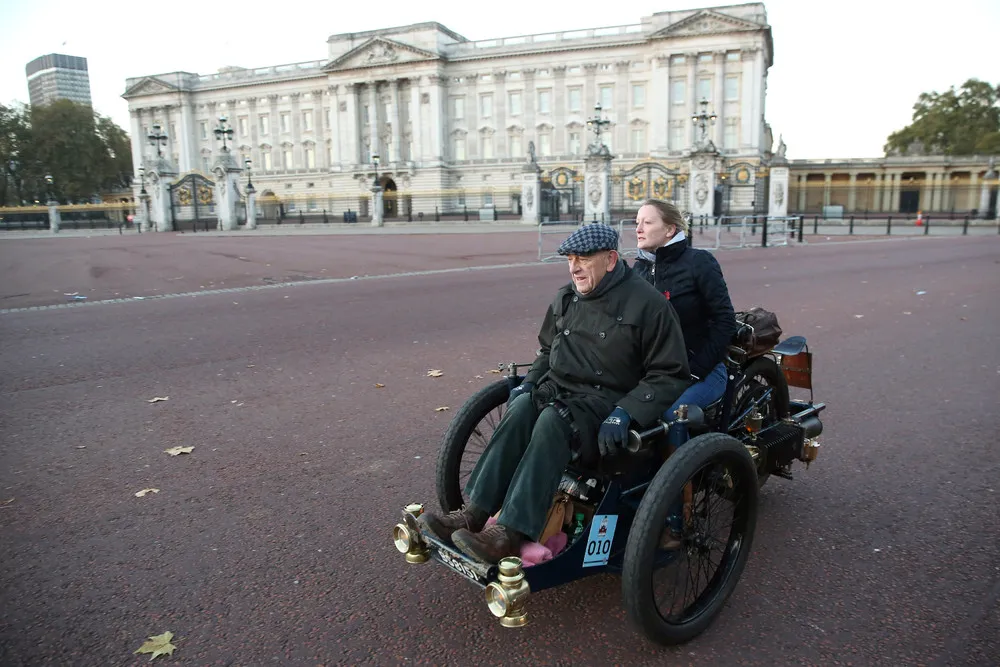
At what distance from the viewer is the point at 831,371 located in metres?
6.66

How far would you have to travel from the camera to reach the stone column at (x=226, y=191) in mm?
40438

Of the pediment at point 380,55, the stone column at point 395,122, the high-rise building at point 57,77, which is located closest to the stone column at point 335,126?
the pediment at point 380,55

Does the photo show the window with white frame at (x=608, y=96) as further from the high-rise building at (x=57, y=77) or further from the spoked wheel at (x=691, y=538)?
the high-rise building at (x=57, y=77)

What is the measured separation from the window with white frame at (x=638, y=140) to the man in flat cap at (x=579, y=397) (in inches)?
2671

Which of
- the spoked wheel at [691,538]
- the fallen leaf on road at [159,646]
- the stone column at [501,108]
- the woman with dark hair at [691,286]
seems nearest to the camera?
the spoked wheel at [691,538]

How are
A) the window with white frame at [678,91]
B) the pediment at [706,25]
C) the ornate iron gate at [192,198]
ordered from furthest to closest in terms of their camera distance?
the window with white frame at [678,91], the pediment at [706,25], the ornate iron gate at [192,198]

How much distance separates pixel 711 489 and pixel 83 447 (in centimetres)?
417

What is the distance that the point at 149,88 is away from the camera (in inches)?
3314

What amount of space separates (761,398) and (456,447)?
1718 mm

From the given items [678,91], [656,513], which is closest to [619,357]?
[656,513]

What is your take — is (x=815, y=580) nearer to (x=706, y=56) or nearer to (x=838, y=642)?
(x=838, y=642)

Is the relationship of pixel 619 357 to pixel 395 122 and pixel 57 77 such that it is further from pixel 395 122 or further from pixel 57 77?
pixel 57 77

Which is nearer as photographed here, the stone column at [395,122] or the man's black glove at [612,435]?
the man's black glove at [612,435]

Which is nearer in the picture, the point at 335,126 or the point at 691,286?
the point at 691,286
